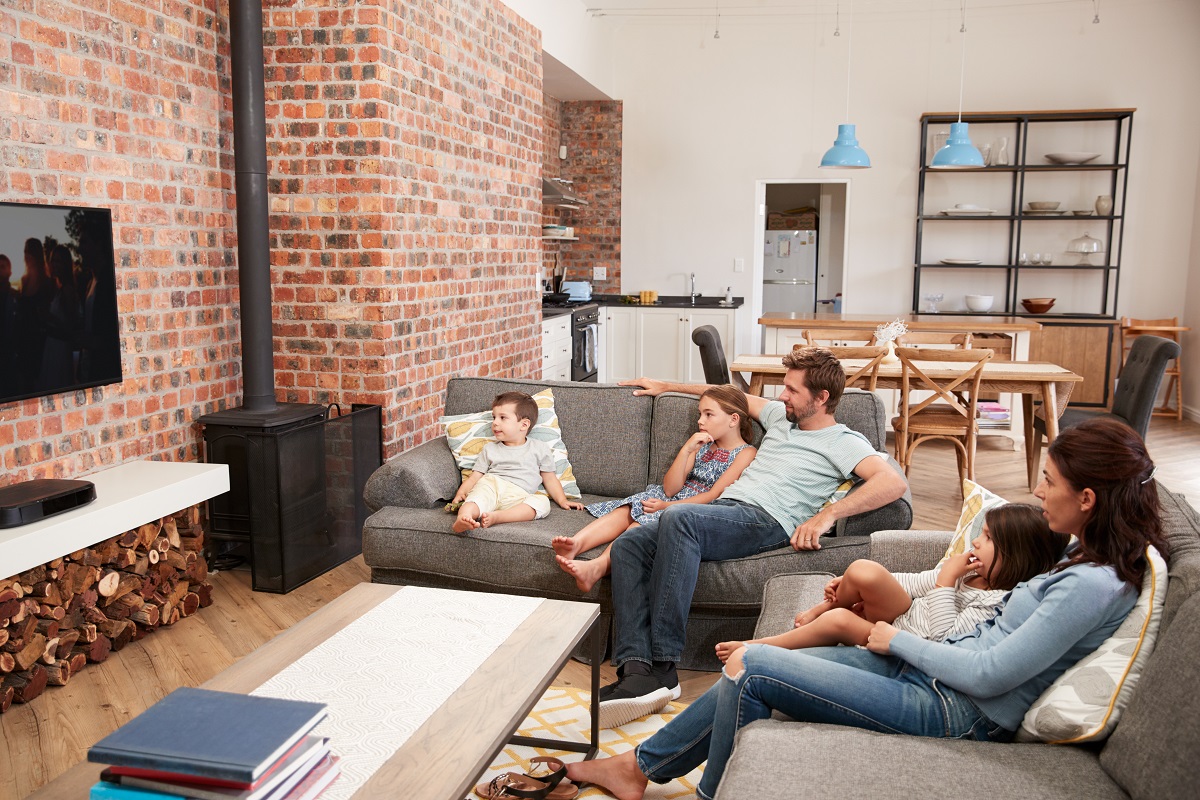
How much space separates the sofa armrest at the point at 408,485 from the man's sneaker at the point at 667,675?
103 centimetres

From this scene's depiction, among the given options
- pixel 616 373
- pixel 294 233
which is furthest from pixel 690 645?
pixel 616 373

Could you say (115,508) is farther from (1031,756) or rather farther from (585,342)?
(585,342)

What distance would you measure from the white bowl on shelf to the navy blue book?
754 centimetres

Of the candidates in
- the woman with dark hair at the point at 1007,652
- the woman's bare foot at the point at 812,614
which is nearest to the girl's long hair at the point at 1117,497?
the woman with dark hair at the point at 1007,652

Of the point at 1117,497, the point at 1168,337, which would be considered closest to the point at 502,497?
the point at 1117,497

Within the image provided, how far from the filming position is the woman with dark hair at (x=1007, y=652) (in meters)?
1.74

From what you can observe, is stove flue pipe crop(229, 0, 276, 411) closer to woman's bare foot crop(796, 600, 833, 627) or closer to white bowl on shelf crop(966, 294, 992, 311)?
woman's bare foot crop(796, 600, 833, 627)

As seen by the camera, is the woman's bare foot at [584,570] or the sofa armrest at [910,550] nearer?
the sofa armrest at [910,550]

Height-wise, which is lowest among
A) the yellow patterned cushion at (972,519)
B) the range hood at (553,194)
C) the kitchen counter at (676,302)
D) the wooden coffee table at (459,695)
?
the wooden coffee table at (459,695)

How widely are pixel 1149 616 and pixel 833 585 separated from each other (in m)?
0.76

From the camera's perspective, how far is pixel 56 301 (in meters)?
3.10

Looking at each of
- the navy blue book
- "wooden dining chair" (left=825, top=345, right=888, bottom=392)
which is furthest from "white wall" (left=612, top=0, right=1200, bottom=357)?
the navy blue book

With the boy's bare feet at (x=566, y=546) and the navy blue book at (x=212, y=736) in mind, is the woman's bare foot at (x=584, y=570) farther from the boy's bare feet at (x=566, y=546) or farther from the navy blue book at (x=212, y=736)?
the navy blue book at (x=212, y=736)

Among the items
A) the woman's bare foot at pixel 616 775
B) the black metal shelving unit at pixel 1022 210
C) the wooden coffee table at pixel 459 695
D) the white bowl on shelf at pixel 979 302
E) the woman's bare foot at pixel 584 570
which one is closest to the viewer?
the wooden coffee table at pixel 459 695
